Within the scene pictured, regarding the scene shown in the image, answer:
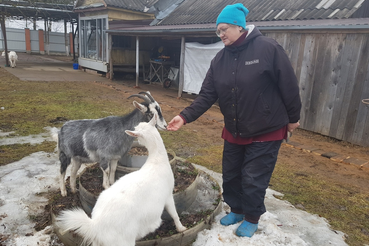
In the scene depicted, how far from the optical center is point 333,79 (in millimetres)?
7090

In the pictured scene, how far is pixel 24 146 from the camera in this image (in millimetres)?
5434

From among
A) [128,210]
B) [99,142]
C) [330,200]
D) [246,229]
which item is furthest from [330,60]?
[128,210]

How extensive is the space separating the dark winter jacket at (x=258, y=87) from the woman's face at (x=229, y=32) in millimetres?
82

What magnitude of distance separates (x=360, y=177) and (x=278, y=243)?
9.89 feet

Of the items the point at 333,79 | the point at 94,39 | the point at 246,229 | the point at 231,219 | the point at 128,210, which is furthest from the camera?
the point at 94,39

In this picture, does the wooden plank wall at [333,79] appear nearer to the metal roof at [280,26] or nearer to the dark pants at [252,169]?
the metal roof at [280,26]

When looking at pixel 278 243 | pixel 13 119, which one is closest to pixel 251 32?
pixel 278 243

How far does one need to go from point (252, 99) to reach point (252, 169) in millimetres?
683

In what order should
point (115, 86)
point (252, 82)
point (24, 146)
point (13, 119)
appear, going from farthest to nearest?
1. point (115, 86)
2. point (13, 119)
3. point (24, 146)
4. point (252, 82)

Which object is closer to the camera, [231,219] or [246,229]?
[246,229]

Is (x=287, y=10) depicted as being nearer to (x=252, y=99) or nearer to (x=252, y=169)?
(x=252, y=99)

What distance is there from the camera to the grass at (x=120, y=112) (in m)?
3.69

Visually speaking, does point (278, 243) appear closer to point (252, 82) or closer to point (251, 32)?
point (252, 82)

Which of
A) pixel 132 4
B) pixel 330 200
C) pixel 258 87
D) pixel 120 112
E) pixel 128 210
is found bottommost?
pixel 120 112
